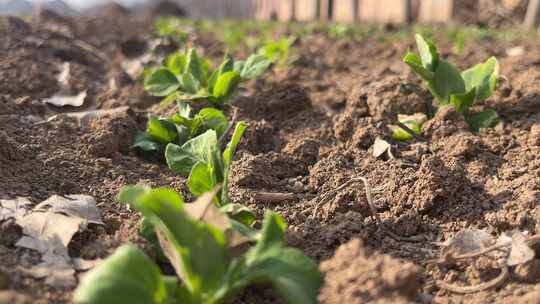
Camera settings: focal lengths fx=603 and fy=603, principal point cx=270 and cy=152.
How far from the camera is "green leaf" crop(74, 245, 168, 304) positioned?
121 centimetres

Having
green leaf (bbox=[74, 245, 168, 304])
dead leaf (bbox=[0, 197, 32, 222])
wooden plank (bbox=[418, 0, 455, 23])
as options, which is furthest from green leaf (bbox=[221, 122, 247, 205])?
wooden plank (bbox=[418, 0, 455, 23])

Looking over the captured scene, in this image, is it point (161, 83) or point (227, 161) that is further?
point (161, 83)

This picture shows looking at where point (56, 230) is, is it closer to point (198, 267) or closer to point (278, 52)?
point (198, 267)

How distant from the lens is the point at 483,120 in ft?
8.82

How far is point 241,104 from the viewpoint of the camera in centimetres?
320

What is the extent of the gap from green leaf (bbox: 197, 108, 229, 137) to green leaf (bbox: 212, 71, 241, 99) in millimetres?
380

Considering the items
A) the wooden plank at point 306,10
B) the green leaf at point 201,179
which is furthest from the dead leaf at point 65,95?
the wooden plank at point 306,10

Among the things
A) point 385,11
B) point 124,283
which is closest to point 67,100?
point 124,283

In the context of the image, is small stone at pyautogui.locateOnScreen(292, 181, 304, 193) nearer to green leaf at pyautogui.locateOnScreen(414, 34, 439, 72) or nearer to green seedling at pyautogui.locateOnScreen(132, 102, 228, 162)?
green seedling at pyautogui.locateOnScreen(132, 102, 228, 162)

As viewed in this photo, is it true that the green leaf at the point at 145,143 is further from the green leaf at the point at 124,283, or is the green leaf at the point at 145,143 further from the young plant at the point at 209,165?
the green leaf at the point at 124,283

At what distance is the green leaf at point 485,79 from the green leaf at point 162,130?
134 centimetres

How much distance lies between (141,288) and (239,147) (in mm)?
1387

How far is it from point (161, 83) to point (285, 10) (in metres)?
17.7

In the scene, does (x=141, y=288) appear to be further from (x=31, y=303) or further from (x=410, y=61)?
(x=410, y=61)
